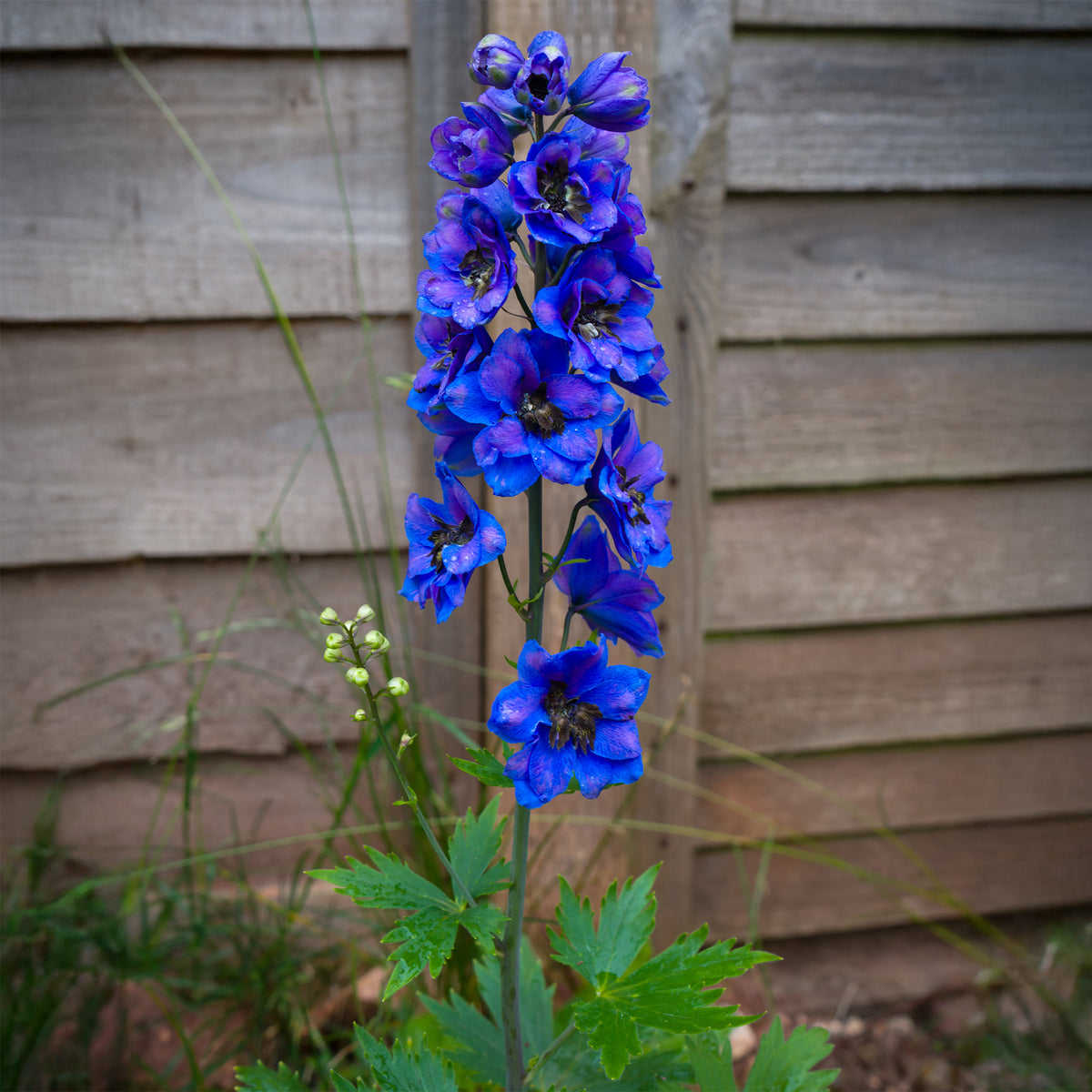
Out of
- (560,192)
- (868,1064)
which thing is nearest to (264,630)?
(560,192)

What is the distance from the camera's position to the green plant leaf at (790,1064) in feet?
3.36

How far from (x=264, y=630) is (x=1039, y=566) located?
178 cm

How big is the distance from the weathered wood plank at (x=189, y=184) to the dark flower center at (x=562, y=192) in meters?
1.10

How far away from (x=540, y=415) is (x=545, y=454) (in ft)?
0.13

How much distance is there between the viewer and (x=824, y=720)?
210 centimetres

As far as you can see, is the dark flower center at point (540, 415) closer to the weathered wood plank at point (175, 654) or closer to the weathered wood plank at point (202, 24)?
the weathered wood plank at point (175, 654)

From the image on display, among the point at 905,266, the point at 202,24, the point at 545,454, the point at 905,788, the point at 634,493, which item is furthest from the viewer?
the point at 905,788

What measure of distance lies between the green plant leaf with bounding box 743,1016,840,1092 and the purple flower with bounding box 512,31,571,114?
1045mm

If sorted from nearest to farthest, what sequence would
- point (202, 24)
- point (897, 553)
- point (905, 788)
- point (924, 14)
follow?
1. point (202, 24)
2. point (924, 14)
3. point (897, 553)
4. point (905, 788)

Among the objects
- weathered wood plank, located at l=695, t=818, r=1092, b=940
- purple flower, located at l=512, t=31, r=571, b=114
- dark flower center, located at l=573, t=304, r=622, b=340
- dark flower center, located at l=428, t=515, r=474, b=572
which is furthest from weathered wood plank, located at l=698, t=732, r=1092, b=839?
purple flower, located at l=512, t=31, r=571, b=114

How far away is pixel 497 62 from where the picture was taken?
31.9 inches

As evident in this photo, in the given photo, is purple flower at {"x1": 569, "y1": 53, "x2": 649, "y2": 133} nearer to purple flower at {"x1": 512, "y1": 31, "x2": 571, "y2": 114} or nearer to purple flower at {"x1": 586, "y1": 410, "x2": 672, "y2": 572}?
purple flower at {"x1": 512, "y1": 31, "x2": 571, "y2": 114}

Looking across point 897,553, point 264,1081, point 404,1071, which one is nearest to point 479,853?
point 404,1071

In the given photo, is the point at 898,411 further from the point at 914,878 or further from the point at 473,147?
the point at 473,147
